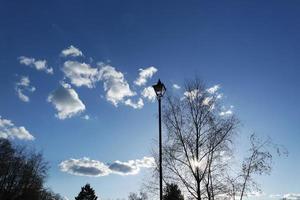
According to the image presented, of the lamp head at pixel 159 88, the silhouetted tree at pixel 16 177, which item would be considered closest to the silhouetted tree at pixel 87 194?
the silhouetted tree at pixel 16 177

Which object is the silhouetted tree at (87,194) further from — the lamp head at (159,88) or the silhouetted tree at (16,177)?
the lamp head at (159,88)

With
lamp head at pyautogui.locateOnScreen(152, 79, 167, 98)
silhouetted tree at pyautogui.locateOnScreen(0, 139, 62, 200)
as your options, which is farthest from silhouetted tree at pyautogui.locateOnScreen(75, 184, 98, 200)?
lamp head at pyautogui.locateOnScreen(152, 79, 167, 98)

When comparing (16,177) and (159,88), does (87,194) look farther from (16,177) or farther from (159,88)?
(159,88)

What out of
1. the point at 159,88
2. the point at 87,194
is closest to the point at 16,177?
the point at 87,194

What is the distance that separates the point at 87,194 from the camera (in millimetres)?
93375

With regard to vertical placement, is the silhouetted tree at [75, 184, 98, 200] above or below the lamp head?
above

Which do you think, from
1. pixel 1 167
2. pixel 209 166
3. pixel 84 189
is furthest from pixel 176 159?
pixel 84 189

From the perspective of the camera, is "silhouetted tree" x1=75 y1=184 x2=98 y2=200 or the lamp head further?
"silhouetted tree" x1=75 y1=184 x2=98 y2=200

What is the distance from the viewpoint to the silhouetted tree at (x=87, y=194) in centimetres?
9294

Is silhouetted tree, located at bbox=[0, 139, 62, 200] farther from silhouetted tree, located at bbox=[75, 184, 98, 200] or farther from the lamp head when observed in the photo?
the lamp head

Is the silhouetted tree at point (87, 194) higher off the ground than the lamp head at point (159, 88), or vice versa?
the silhouetted tree at point (87, 194)

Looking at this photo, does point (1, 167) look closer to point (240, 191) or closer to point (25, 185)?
point (25, 185)

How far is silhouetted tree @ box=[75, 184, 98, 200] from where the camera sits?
3659 inches

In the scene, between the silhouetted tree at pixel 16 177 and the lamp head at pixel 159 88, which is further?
the silhouetted tree at pixel 16 177
